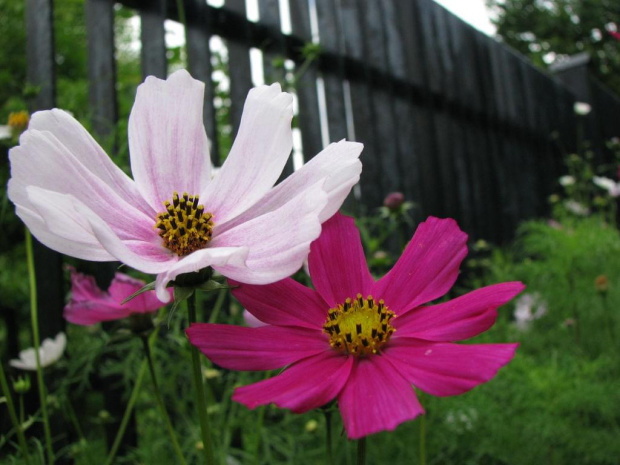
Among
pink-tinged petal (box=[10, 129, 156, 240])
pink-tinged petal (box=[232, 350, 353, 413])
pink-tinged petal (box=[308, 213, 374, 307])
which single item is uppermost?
pink-tinged petal (box=[10, 129, 156, 240])

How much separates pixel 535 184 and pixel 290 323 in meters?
3.76

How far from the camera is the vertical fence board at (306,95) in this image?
194 cm

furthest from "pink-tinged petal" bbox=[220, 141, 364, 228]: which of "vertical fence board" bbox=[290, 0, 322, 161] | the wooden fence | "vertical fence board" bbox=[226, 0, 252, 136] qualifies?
"vertical fence board" bbox=[290, 0, 322, 161]

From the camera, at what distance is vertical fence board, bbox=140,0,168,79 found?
4.79 ft

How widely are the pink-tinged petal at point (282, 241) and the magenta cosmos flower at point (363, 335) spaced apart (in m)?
0.02

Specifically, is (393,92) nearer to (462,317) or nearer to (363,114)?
(363,114)

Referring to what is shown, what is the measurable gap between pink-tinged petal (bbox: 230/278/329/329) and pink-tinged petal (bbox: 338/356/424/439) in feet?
0.15

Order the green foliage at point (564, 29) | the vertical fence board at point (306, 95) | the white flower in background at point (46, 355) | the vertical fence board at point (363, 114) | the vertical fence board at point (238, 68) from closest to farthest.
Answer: the white flower in background at point (46, 355) < the vertical fence board at point (238, 68) < the vertical fence board at point (306, 95) < the vertical fence board at point (363, 114) < the green foliage at point (564, 29)

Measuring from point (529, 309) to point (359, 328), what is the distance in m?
1.73

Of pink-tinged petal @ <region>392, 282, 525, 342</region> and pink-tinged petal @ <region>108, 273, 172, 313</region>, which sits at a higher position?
pink-tinged petal @ <region>108, 273, 172, 313</region>

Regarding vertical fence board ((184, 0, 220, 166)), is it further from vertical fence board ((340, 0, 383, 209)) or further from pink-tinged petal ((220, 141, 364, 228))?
pink-tinged petal ((220, 141, 364, 228))

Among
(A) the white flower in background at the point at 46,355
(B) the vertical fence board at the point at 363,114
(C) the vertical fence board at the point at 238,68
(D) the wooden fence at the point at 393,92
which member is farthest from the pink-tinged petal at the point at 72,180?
(B) the vertical fence board at the point at 363,114

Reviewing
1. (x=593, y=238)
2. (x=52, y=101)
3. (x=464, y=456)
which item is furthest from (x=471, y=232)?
(x=52, y=101)

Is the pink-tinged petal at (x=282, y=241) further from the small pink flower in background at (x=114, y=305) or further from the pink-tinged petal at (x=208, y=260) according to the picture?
the small pink flower in background at (x=114, y=305)
